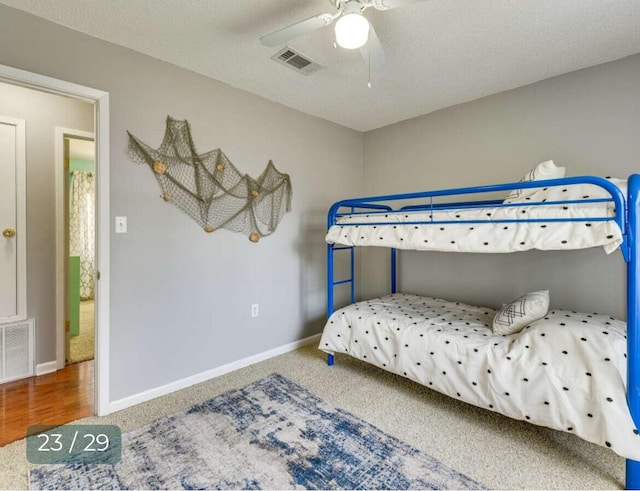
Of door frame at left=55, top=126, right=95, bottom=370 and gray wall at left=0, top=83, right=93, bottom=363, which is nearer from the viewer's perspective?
gray wall at left=0, top=83, right=93, bottom=363

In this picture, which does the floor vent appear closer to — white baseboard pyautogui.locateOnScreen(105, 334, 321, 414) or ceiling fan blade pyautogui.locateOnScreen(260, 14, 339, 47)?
white baseboard pyautogui.locateOnScreen(105, 334, 321, 414)

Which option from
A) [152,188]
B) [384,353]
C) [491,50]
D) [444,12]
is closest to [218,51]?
[152,188]

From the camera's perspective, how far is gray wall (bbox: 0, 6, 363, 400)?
1.99 m

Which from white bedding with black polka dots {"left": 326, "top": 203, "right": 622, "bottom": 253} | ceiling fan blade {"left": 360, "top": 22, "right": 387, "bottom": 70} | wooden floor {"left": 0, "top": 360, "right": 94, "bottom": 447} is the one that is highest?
ceiling fan blade {"left": 360, "top": 22, "right": 387, "bottom": 70}

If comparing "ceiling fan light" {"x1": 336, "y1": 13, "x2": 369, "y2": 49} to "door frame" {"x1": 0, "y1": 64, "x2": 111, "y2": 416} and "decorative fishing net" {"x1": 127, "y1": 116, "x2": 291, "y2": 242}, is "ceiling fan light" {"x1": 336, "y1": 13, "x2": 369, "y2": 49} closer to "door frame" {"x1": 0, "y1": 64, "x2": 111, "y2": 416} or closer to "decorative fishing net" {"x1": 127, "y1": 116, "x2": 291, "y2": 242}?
"decorative fishing net" {"x1": 127, "y1": 116, "x2": 291, "y2": 242}

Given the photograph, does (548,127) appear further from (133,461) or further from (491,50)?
(133,461)

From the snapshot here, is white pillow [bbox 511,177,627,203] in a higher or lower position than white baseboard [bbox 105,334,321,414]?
higher

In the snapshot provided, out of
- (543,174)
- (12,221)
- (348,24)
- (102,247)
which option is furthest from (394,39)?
(12,221)

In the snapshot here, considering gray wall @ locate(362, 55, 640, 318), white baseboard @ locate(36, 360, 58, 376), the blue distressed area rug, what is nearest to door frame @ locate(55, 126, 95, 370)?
white baseboard @ locate(36, 360, 58, 376)

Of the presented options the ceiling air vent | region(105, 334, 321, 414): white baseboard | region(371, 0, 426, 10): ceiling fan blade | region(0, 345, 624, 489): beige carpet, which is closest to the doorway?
region(105, 334, 321, 414): white baseboard

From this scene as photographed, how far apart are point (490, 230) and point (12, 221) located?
3.56 metres

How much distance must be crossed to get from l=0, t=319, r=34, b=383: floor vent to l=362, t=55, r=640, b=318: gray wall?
3.26 meters

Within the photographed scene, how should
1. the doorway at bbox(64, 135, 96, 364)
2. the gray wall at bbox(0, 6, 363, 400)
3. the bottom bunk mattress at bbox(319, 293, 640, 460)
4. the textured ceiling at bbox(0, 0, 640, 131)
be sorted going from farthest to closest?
1. the doorway at bbox(64, 135, 96, 364)
2. the gray wall at bbox(0, 6, 363, 400)
3. the textured ceiling at bbox(0, 0, 640, 131)
4. the bottom bunk mattress at bbox(319, 293, 640, 460)

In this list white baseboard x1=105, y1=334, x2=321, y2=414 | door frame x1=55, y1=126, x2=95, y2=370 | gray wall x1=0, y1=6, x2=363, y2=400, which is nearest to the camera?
gray wall x1=0, y1=6, x2=363, y2=400
